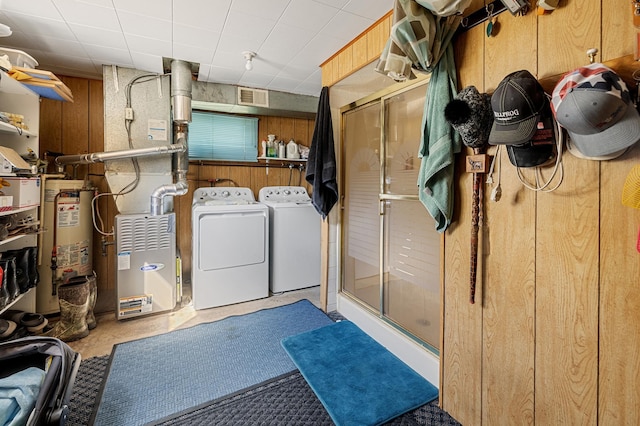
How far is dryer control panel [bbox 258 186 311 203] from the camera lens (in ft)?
11.9

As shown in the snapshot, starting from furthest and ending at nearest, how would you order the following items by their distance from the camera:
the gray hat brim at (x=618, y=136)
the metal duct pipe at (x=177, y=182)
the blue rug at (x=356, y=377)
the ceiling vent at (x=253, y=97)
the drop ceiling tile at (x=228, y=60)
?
the ceiling vent at (x=253, y=97) → the metal duct pipe at (x=177, y=182) → the drop ceiling tile at (x=228, y=60) → the blue rug at (x=356, y=377) → the gray hat brim at (x=618, y=136)

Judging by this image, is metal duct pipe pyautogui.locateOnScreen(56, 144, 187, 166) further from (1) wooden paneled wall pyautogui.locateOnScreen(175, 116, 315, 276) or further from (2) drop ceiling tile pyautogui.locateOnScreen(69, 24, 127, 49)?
(2) drop ceiling tile pyautogui.locateOnScreen(69, 24, 127, 49)

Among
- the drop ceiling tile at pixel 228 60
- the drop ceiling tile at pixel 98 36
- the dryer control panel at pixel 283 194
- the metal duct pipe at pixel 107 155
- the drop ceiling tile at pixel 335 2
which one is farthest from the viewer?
the dryer control panel at pixel 283 194

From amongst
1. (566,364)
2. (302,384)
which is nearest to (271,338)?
(302,384)

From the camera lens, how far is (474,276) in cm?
141

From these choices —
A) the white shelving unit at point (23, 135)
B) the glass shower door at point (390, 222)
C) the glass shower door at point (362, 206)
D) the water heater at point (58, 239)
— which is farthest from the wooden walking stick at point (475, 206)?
the water heater at point (58, 239)

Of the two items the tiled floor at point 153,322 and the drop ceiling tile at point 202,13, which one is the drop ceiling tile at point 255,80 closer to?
the drop ceiling tile at point 202,13

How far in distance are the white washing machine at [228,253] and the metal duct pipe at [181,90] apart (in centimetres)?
89

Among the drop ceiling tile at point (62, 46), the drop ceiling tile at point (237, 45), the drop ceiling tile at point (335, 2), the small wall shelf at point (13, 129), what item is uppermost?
the drop ceiling tile at point (237, 45)

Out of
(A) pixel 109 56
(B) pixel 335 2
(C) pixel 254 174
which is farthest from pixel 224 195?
(B) pixel 335 2

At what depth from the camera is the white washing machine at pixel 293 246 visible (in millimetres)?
3262

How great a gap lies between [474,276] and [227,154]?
10.1 ft

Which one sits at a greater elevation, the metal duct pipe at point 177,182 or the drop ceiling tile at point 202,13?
the drop ceiling tile at point 202,13

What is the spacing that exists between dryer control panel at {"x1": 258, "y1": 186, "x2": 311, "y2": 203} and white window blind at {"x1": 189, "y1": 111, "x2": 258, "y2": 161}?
1.49 ft
